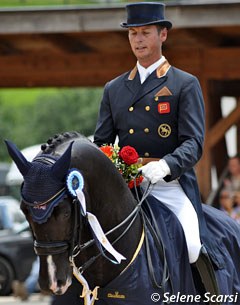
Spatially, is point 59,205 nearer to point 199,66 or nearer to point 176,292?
point 176,292

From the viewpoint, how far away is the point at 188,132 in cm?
580

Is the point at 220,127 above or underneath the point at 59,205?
underneath

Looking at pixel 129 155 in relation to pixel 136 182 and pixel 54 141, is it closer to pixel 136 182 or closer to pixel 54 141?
pixel 136 182

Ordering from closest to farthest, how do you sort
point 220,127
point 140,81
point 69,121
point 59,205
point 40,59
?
point 59,205 → point 140,81 → point 220,127 → point 40,59 → point 69,121

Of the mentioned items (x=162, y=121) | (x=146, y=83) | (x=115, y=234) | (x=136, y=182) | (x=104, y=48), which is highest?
(x=146, y=83)

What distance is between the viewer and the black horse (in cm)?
497

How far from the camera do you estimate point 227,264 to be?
614 centimetres

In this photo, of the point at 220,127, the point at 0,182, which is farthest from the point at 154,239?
the point at 0,182

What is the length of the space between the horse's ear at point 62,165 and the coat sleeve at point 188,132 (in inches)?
33.3

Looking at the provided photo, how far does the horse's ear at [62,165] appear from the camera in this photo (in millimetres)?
4973

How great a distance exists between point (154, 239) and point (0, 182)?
22.4 metres

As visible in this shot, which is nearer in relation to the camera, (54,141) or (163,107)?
(54,141)

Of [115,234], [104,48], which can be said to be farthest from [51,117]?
[115,234]

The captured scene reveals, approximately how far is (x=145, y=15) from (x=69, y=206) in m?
1.47
